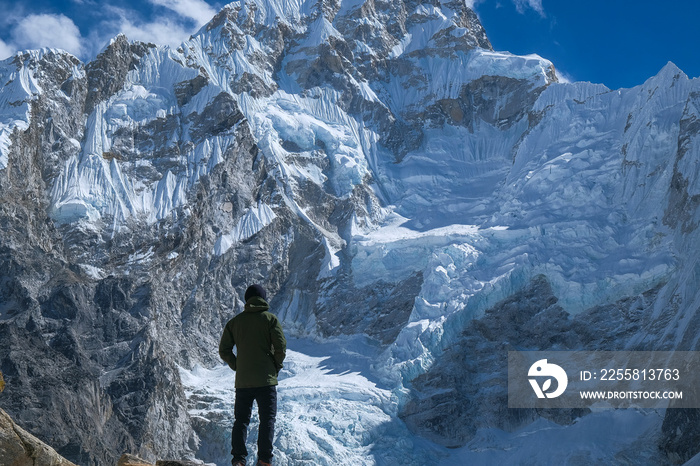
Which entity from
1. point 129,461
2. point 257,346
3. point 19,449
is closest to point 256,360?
point 257,346

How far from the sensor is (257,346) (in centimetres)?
1472

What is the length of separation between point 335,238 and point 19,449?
94006 millimetres

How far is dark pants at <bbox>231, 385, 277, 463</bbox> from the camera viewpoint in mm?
14430

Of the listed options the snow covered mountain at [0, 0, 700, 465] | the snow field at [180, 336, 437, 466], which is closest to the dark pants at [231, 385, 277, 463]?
the snow covered mountain at [0, 0, 700, 465]

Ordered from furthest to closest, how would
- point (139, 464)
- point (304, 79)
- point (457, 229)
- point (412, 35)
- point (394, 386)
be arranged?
point (412, 35) → point (304, 79) → point (457, 229) → point (394, 386) → point (139, 464)

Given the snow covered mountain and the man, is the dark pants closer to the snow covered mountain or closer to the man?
the man

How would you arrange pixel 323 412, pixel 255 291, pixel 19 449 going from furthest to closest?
pixel 323 412, pixel 255 291, pixel 19 449

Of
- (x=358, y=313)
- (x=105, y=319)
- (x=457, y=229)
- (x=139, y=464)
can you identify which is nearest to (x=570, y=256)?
(x=457, y=229)

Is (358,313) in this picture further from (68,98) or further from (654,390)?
(68,98)

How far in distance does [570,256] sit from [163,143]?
5063cm

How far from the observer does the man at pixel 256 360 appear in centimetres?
1466

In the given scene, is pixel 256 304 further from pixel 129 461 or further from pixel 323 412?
pixel 323 412

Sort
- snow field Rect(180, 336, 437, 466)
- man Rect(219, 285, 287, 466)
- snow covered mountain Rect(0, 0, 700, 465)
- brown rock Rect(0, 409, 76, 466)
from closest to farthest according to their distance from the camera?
brown rock Rect(0, 409, 76, 466) < man Rect(219, 285, 287, 466) < snow field Rect(180, 336, 437, 466) < snow covered mountain Rect(0, 0, 700, 465)

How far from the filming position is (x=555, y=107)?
109 m
